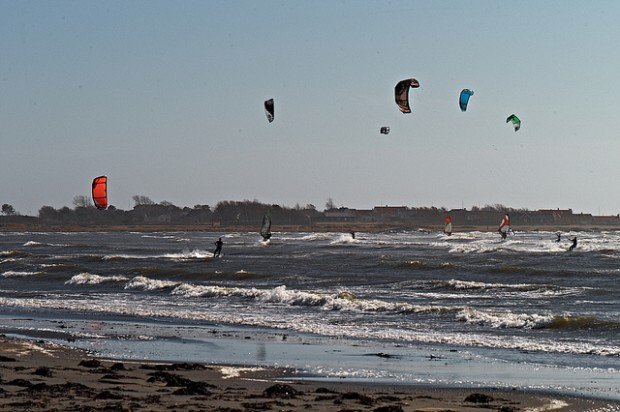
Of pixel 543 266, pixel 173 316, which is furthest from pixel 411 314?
pixel 543 266

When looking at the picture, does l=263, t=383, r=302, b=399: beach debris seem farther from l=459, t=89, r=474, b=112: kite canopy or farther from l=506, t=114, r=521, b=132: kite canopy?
l=506, t=114, r=521, b=132: kite canopy

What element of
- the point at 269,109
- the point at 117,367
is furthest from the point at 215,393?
the point at 269,109

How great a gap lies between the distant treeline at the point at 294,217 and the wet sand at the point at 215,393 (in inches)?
6354

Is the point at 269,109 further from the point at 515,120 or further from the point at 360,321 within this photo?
the point at 360,321

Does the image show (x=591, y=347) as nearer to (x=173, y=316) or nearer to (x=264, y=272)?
(x=173, y=316)

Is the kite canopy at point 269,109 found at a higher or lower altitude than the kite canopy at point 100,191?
higher

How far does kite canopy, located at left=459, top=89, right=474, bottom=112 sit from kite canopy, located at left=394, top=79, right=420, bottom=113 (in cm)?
239

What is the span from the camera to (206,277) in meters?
35.1

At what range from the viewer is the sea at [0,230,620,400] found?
516 inches

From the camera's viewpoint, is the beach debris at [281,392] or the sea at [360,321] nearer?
the beach debris at [281,392]

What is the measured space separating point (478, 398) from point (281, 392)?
2.02 m

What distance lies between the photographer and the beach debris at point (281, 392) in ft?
33.4

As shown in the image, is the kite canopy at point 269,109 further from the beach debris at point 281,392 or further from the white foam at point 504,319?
the beach debris at point 281,392

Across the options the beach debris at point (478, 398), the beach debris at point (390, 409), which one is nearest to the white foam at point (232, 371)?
the beach debris at point (390, 409)
